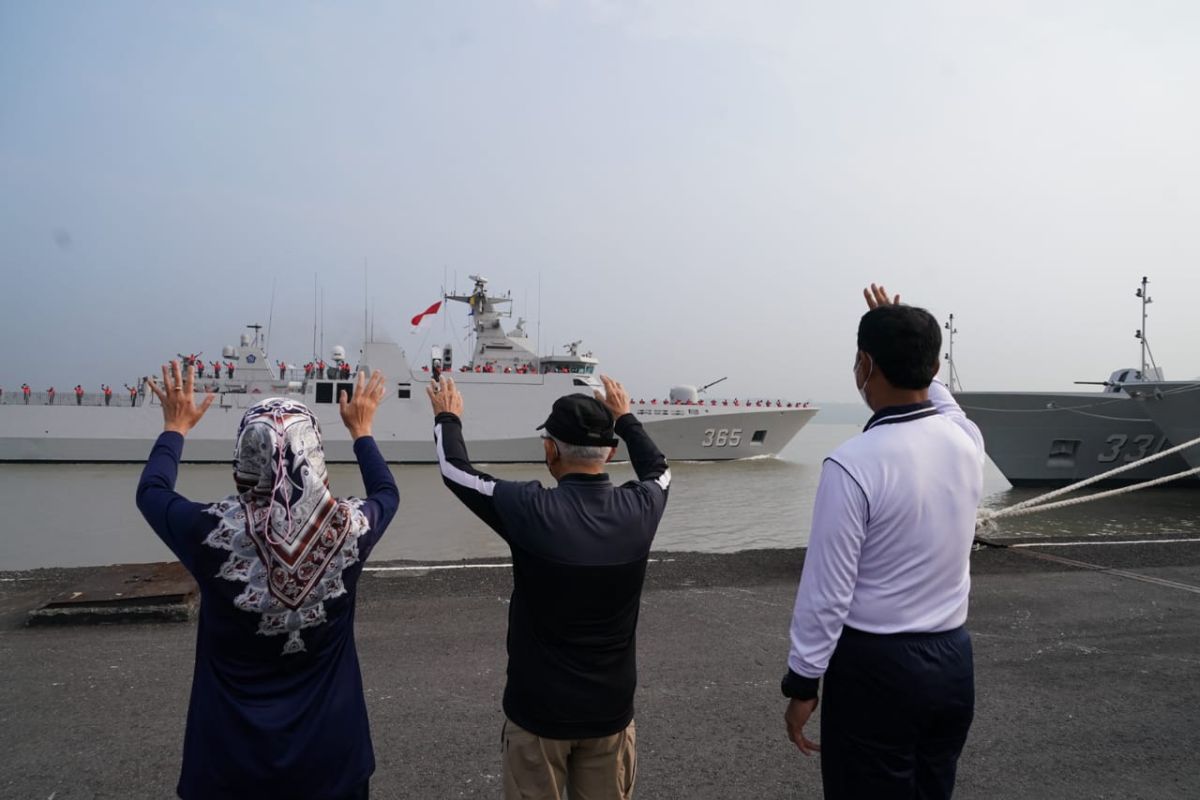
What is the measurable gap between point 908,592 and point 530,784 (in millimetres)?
995

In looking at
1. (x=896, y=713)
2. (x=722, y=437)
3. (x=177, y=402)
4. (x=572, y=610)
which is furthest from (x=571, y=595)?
(x=722, y=437)

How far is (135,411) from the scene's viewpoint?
87.6 feet

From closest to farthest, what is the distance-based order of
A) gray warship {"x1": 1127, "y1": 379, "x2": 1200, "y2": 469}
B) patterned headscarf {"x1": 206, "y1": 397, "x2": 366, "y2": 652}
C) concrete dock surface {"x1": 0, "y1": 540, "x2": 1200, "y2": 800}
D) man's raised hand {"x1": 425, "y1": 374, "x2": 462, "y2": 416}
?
patterned headscarf {"x1": 206, "y1": 397, "x2": 366, "y2": 652}, man's raised hand {"x1": 425, "y1": 374, "x2": 462, "y2": 416}, concrete dock surface {"x1": 0, "y1": 540, "x2": 1200, "y2": 800}, gray warship {"x1": 1127, "y1": 379, "x2": 1200, "y2": 469}

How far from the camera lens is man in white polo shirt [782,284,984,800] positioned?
5.16ft

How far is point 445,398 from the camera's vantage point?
2.22 metres

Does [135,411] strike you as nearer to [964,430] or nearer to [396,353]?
[396,353]

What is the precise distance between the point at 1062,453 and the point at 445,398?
69.4 feet

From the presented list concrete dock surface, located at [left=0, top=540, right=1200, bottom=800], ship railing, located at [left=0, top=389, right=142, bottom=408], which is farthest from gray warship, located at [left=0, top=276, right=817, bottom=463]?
concrete dock surface, located at [left=0, top=540, right=1200, bottom=800]

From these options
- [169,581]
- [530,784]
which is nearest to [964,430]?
[530,784]

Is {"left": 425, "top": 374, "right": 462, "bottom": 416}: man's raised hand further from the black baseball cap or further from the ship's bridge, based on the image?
the ship's bridge

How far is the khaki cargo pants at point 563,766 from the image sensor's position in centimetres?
176

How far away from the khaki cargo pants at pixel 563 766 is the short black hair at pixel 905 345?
3.62ft

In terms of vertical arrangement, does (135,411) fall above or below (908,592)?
below

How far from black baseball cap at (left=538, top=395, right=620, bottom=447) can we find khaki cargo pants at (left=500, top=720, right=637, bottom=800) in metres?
0.71
